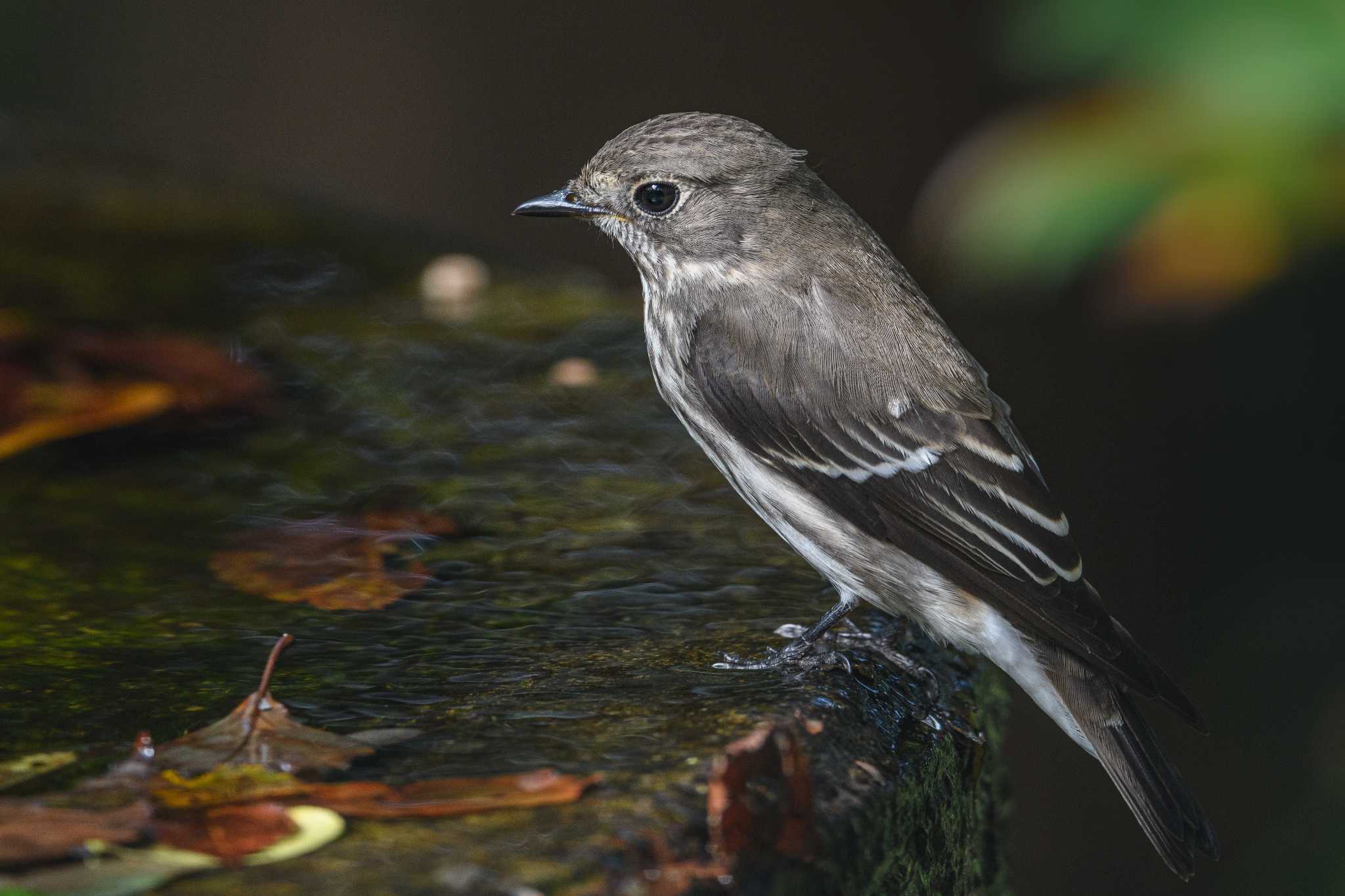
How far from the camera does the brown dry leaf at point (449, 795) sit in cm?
185

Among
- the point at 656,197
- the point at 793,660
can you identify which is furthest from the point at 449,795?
the point at 656,197

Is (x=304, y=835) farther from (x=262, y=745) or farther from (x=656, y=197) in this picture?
(x=656, y=197)

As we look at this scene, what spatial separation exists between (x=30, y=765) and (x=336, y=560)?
0.96 m

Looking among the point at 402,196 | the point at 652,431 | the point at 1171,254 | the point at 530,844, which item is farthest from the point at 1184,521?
the point at 530,844

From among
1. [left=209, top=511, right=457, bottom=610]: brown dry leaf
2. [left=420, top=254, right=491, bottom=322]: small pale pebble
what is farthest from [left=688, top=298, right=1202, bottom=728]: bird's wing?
[left=420, top=254, right=491, bottom=322]: small pale pebble

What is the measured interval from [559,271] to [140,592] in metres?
2.37

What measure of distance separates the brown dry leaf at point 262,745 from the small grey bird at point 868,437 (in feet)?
3.33

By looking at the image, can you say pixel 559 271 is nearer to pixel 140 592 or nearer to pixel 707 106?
pixel 140 592

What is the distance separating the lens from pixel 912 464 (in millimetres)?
3207

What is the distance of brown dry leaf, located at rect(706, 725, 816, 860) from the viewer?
1.80 meters

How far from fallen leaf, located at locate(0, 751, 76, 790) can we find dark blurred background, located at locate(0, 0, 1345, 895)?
266 cm

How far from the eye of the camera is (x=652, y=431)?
367cm

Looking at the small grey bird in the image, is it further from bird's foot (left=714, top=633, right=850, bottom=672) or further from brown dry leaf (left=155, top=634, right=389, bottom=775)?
brown dry leaf (left=155, top=634, right=389, bottom=775)

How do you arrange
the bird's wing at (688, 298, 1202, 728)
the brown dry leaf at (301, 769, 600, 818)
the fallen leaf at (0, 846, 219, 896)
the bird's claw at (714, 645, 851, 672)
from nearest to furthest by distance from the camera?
the fallen leaf at (0, 846, 219, 896), the brown dry leaf at (301, 769, 600, 818), the bird's claw at (714, 645, 851, 672), the bird's wing at (688, 298, 1202, 728)
